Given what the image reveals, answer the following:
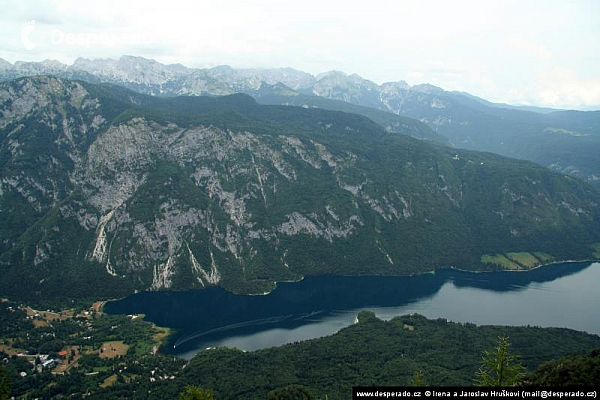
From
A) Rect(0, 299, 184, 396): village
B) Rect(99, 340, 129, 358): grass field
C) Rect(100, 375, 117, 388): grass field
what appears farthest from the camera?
Rect(99, 340, 129, 358): grass field

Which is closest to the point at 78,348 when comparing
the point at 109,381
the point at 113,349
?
the point at 113,349

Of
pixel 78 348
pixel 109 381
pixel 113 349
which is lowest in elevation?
pixel 113 349

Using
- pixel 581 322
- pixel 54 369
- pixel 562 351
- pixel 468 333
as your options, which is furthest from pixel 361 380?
pixel 581 322

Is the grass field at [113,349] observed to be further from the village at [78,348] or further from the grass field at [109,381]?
the grass field at [109,381]

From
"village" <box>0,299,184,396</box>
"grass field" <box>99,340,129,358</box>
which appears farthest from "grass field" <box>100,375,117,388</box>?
"grass field" <box>99,340,129,358</box>

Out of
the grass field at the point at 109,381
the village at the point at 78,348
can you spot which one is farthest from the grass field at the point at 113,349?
the grass field at the point at 109,381

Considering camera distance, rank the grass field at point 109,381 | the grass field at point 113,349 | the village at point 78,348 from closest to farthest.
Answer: the grass field at point 109,381
the village at point 78,348
the grass field at point 113,349

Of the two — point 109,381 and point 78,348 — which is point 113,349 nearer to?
point 78,348

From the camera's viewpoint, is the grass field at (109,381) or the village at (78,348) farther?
the village at (78,348)

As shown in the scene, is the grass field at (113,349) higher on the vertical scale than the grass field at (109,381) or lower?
lower

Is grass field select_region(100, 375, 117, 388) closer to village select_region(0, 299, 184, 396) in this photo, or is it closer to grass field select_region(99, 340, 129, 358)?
village select_region(0, 299, 184, 396)

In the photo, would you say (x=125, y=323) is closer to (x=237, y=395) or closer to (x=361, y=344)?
(x=237, y=395)

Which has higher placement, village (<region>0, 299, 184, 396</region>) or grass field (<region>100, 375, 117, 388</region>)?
grass field (<region>100, 375, 117, 388</region>)
